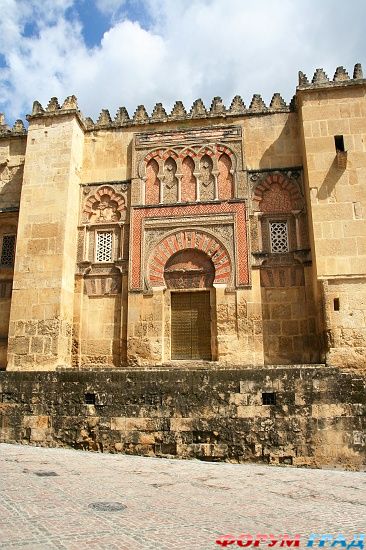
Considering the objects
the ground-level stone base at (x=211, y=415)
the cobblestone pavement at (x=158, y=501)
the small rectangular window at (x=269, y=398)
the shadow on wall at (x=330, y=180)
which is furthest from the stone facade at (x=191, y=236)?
the cobblestone pavement at (x=158, y=501)

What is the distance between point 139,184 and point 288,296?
4161mm

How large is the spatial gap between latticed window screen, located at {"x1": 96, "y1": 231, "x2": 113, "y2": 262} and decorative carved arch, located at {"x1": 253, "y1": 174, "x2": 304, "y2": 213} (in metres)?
3.31

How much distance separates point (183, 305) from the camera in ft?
32.1

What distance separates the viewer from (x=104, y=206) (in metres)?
10.7

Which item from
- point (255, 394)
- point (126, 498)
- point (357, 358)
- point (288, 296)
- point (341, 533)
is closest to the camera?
point (341, 533)

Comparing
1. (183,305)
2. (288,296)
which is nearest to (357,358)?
(288,296)

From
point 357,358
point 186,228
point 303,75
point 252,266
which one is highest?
point 303,75

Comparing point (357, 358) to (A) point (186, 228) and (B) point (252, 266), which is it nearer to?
(B) point (252, 266)

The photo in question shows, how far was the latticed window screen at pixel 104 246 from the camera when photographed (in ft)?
34.0

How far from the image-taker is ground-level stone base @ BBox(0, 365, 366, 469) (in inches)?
268

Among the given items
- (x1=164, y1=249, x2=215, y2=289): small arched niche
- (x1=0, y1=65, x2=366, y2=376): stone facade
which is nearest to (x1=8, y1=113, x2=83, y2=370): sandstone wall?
(x1=0, y1=65, x2=366, y2=376): stone facade

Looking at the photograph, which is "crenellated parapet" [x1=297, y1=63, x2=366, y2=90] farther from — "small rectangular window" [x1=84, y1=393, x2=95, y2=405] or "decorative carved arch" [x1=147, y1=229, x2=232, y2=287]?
"small rectangular window" [x1=84, y1=393, x2=95, y2=405]

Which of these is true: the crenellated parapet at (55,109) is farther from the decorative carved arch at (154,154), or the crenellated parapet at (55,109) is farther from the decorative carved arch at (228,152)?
the decorative carved arch at (228,152)

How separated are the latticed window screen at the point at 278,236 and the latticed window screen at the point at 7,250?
19.5 ft
